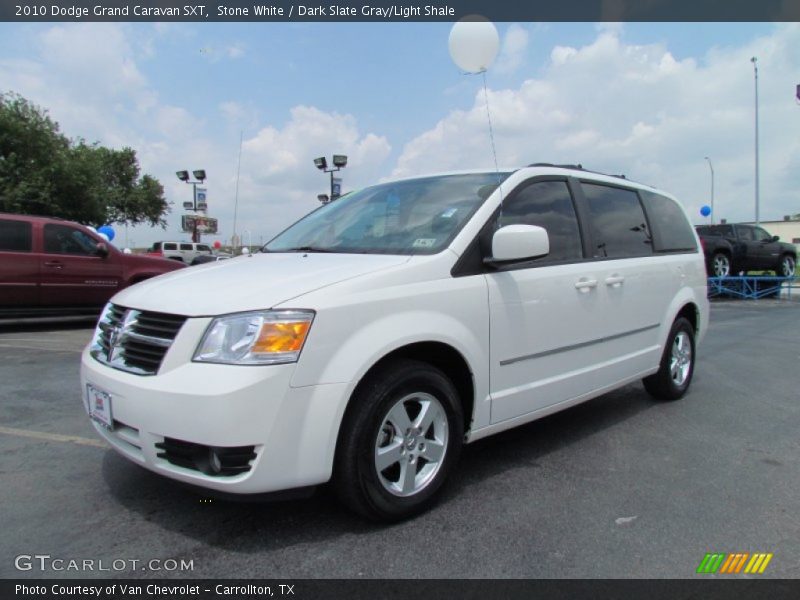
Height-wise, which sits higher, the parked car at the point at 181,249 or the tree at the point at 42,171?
the tree at the point at 42,171

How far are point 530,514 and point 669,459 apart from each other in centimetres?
133

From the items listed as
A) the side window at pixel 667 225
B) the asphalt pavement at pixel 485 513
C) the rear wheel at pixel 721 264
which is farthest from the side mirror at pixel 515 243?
the rear wheel at pixel 721 264

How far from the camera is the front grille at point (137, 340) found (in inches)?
99.1

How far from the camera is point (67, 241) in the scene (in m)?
9.45

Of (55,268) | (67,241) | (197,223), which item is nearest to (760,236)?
(67,241)

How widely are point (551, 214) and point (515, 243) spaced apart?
0.86 metres

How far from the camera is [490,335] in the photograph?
3068 millimetres

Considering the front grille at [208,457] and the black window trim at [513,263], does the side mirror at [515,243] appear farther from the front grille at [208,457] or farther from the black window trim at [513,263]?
the front grille at [208,457]

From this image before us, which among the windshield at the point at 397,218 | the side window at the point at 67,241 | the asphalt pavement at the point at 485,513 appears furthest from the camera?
the side window at the point at 67,241

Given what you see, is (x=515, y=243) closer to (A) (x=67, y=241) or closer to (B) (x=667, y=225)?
(B) (x=667, y=225)

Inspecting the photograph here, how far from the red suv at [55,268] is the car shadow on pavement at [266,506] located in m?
6.74
